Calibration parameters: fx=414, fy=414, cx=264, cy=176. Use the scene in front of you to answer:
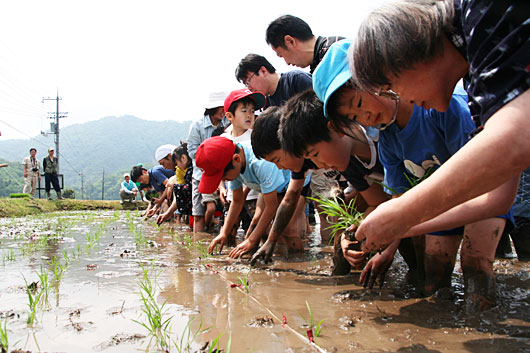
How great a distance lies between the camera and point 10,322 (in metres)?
1.82

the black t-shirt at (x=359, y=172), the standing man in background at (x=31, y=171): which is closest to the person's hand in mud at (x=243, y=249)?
the black t-shirt at (x=359, y=172)

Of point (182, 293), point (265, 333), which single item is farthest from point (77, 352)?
point (182, 293)

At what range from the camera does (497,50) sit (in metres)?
0.99

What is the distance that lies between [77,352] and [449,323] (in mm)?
1419

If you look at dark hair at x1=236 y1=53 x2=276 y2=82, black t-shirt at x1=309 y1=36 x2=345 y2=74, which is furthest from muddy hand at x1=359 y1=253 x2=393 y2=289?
dark hair at x1=236 y1=53 x2=276 y2=82

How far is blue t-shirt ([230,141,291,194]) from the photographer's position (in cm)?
381

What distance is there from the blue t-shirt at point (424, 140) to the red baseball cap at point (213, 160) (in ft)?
5.67

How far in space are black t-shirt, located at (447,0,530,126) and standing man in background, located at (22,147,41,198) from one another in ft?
55.7

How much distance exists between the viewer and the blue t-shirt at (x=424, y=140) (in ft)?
6.36

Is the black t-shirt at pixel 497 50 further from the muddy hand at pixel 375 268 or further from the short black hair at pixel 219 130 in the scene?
the short black hair at pixel 219 130

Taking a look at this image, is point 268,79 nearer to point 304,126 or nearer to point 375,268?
point 304,126

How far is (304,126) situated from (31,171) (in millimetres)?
16477

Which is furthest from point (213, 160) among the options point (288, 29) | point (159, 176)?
point (159, 176)

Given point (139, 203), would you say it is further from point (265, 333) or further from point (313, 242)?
point (265, 333)
